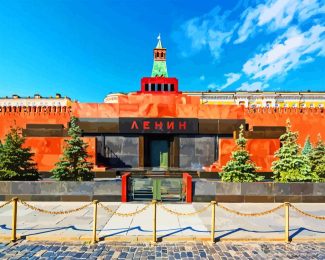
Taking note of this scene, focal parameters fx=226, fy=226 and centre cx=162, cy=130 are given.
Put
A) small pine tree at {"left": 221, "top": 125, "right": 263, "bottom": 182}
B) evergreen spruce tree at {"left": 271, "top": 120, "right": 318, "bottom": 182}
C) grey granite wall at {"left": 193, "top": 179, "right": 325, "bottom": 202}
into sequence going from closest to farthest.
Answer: grey granite wall at {"left": 193, "top": 179, "right": 325, "bottom": 202}
small pine tree at {"left": 221, "top": 125, "right": 263, "bottom": 182}
evergreen spruce tree at {"left": 271, "top": 120, "right": 318, "bottom": 182}

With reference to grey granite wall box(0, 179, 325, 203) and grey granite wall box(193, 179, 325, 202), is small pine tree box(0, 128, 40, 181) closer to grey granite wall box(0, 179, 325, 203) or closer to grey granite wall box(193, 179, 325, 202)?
grey granite wall box(0, 179, 325, 203)

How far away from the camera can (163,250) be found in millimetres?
6750

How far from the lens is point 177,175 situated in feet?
60.9

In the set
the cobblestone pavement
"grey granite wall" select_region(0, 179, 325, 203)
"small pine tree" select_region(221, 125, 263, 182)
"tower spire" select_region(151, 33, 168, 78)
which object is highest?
"tower spire" select_region(151, 33, 168, 78)

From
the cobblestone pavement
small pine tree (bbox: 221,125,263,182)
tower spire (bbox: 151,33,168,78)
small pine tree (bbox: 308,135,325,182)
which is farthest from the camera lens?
tower spire (bbox: 151,33,168,78)

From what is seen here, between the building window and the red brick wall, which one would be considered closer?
the red brick wall

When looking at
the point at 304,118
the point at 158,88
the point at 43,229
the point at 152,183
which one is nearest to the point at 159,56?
the point at 158,88

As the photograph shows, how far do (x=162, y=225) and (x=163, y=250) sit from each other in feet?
5.77

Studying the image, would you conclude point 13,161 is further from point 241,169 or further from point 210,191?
point 241,169

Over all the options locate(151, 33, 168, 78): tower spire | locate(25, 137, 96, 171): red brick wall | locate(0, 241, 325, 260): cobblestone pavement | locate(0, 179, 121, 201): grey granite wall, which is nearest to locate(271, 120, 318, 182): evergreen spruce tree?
locate(0, 241, 325, 260): cobblestone pavement

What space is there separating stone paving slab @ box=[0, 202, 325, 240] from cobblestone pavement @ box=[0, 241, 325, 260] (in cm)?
41

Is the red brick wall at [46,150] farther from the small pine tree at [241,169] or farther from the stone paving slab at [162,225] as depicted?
the small pine tree at [241,169]

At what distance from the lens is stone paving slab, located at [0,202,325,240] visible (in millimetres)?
7676

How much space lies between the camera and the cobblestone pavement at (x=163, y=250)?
21.0ft
